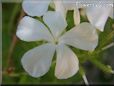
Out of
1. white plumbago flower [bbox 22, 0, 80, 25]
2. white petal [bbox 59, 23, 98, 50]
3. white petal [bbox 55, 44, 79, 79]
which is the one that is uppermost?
white plumbago flower [bbox 22, 0, 80, 25]

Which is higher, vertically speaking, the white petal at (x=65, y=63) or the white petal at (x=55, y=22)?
the white petal at (x=55, y=22)

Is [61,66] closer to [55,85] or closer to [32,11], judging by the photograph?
[32,11]

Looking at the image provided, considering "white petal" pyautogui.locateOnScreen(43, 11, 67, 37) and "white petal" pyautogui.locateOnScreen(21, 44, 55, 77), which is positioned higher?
"white petal" pyautogui.locateOnScreen(43, 11, 67, 37)

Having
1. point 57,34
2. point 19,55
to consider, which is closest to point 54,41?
point 57,34

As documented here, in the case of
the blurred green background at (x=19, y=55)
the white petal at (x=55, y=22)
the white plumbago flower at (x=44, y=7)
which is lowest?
the blurred green background at (x=19, y=55)

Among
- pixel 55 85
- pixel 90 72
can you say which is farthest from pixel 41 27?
pixel 90 72
